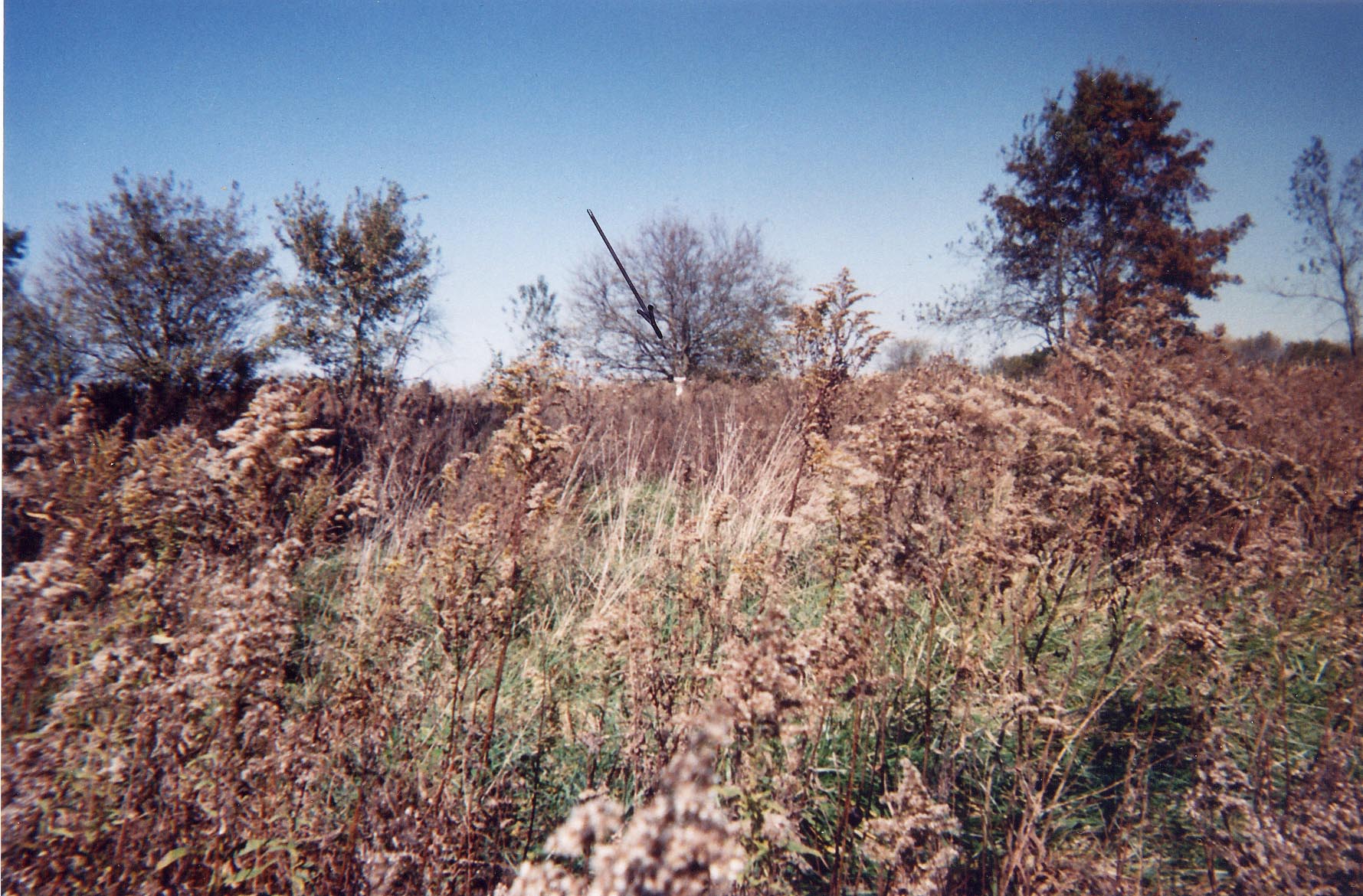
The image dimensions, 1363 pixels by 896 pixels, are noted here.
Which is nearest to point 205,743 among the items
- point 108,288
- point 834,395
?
point 834,395

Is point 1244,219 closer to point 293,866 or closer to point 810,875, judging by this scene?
point 810,875

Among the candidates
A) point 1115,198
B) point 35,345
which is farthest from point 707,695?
point 1115,198

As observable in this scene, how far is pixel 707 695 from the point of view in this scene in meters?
2.09

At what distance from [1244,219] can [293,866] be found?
96.8ft

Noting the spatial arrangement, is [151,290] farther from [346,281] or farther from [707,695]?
[707,695]

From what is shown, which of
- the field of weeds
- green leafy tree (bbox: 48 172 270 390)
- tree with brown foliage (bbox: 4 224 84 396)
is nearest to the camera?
the field of weeds

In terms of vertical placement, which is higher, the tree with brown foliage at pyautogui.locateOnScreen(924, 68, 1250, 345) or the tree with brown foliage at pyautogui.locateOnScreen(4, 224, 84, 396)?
the tree with brown foliage at pyautogui.locateOnScreen(924, 68, 1250, 345)

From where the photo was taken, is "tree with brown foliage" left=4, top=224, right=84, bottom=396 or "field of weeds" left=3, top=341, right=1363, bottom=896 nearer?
"field of weeds" left=3, top=341, right=1363, bottom=896

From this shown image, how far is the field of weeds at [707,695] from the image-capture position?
4.85 feet

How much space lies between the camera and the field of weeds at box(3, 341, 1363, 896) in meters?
1.48

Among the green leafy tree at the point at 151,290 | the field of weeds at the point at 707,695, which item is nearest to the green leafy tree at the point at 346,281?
the green leafy tree at the point at 151,290

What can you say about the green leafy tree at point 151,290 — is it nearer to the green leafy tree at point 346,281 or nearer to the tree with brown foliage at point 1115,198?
the green leafy tree at point 346,281

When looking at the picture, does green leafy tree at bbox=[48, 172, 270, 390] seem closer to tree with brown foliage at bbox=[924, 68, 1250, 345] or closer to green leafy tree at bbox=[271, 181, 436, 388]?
green leafy tree at bbox=[271, 181, 436, 388]

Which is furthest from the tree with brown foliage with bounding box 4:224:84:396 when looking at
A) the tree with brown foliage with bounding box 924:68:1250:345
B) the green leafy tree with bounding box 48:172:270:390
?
the tree with brown foliage with bounding box 924:68:1250:345
